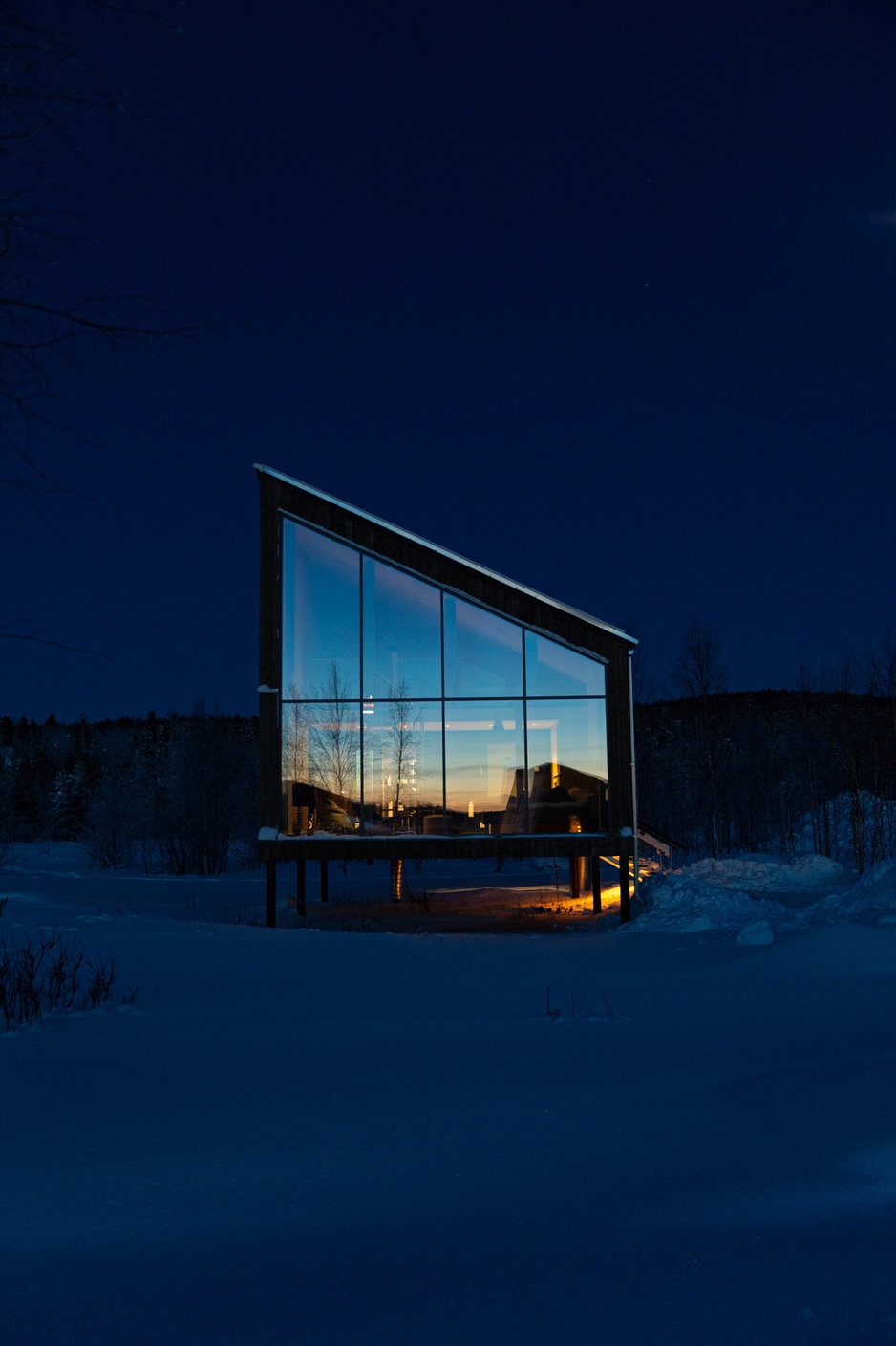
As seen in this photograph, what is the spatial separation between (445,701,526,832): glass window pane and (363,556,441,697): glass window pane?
72cm

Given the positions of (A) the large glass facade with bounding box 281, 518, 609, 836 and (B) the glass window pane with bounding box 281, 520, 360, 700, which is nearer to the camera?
(A) the large glass facade with bounding box 281, 518, 609, 836

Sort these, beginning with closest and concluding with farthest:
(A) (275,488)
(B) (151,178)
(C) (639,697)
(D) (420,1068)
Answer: (B) (151,178), (D) (420,1068), (A) (275,488), (C) (639,697)

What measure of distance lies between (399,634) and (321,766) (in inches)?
101

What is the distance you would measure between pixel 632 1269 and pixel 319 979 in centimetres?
625

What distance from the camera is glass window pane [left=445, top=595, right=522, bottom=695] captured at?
16172 mm

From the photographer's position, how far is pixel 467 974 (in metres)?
8.81

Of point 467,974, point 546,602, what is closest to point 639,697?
point 546,602

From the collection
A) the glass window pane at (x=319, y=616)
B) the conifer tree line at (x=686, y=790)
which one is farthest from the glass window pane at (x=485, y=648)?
the conifer tree line at (x=686, y=790)

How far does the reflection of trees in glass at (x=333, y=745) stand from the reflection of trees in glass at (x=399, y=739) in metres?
0.57

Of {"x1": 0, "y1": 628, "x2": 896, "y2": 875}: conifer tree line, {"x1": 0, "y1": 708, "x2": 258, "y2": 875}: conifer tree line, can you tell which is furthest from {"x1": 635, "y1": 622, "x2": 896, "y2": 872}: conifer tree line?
{"x1": 0, "y1": 708, "x2": 258, "y2": 875}: conifer tree line

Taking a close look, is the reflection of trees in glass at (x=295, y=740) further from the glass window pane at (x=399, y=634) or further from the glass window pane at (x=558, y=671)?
the glass window pane at (x=558, y=671)

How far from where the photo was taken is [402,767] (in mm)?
15906

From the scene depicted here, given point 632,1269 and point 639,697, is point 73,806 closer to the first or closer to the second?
point 639,697

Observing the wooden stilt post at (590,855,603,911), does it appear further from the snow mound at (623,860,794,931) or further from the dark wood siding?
the dark wood siding
